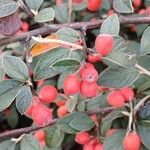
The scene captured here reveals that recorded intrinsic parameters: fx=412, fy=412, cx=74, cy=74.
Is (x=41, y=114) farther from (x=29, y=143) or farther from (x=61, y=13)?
(x=61, y=13)

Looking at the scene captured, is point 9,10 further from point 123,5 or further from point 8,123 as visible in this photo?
point 8,123

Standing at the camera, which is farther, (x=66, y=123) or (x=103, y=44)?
(x=66, y=123)

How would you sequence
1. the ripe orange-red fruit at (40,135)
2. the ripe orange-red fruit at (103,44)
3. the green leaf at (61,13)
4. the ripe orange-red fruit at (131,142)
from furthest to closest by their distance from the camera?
the green leaf at (61,13) → the ripe orange-red fruit at (40,135) → the ripe orange-red fruit at (131,142) → the ripe orange-red fruit at (103,44)

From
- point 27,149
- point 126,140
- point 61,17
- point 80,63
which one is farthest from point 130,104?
point 61,17

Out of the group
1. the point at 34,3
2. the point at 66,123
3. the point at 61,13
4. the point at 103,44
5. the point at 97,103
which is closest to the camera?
the point at 103,44

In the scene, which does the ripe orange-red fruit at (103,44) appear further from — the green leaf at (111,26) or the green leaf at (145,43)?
the green leaf at (145,43)

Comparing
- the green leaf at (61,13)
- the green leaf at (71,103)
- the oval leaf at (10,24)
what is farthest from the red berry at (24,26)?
the oval leaf at (10,24)

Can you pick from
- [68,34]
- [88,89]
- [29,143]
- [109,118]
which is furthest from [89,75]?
[29,143]
